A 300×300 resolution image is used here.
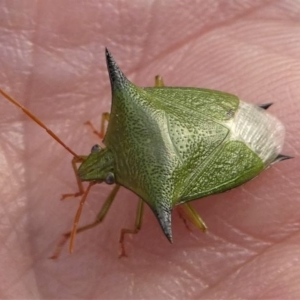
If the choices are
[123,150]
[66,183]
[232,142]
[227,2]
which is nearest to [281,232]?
[232,142]

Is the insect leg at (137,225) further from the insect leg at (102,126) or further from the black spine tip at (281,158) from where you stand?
the black spine tip at (281,158)

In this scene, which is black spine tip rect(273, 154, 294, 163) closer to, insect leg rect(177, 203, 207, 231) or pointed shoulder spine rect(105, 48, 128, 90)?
insect leg rect(177, 203, 207, 231)

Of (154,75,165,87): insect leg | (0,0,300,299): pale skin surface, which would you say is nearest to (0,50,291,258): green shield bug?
(0,0,300,299): pale skin surface

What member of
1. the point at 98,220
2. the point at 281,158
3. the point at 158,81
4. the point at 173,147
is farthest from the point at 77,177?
the point at 281,158

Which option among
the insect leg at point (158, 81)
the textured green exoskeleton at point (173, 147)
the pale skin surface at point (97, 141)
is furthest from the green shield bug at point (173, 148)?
the insect leg at point (158, 81)

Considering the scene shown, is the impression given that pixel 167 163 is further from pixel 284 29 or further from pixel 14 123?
pixel 284 29

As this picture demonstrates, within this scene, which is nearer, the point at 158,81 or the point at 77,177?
the point at 77,177

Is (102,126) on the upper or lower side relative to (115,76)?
lower

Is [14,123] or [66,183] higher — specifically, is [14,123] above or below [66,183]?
above

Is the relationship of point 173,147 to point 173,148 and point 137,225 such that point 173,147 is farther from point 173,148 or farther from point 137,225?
point 137,225
